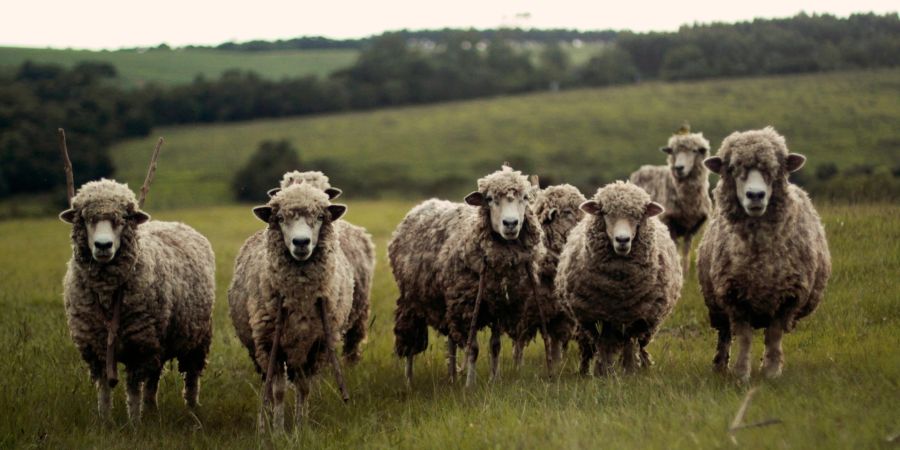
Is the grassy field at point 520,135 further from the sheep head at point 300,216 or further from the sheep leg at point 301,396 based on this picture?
the sheep leg at point 301,396

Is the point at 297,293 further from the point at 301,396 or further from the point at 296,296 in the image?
the point at 301,396

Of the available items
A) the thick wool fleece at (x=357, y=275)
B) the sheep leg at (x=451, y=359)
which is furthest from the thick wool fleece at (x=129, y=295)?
the sheep leg at (x=451, y=359)

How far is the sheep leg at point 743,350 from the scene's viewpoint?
22.5ft

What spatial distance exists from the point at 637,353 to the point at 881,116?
Result: 85.9 feet

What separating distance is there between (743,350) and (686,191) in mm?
7431

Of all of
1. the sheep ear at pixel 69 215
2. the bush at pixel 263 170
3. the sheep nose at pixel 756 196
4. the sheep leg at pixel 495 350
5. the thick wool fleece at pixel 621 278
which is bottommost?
the bush at pixel 263 170

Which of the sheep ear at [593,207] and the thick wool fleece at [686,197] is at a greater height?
the sheep ear at [593,207]

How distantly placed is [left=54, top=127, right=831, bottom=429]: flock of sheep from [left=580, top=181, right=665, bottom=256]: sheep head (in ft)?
0.05

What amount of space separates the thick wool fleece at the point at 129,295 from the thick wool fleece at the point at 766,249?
4734mm

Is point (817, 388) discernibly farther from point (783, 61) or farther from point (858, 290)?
point (783, 61)

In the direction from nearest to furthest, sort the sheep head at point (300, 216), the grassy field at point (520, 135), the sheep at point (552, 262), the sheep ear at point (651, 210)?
the sheep head at point (300, 216) → the sheep ear at point (651, 210) → the sheep at point (552, 262) → the grassy field at point (520, 135)

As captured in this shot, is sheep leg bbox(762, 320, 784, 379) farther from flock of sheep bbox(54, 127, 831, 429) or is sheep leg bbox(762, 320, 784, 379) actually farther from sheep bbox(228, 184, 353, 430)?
sheep bbox(228, 184, 353, 430)

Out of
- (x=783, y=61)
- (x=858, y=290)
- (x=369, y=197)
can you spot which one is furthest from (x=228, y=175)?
(x=858, y=290)

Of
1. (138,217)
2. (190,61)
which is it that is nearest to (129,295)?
(138,217)
